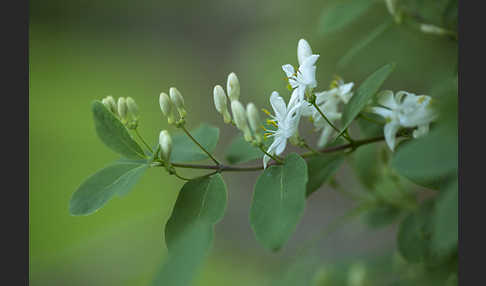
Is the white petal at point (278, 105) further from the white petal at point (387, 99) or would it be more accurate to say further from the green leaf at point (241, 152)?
the white petal at point (387, 99)

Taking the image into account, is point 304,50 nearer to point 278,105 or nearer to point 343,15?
point 278,105

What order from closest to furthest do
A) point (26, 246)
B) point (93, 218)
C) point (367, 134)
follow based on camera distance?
point (367, 134)
point (26, 246)
point (93, 218)

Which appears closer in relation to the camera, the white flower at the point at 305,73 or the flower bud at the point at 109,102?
the white flower at the point at 305,73

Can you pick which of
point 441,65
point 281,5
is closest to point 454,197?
point 441,65

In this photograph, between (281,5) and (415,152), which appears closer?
(415,152)

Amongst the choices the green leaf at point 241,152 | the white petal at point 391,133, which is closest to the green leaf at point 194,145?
the green leaf at point 241,152

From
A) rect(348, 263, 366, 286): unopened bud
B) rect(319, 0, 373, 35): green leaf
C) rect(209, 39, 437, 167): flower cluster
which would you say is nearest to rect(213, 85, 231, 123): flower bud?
rect(209, 39, 437, 167): flower cluster

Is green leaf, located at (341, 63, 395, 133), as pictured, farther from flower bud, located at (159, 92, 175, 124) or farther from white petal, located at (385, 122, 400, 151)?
flower bud, located at (159, 92, 175, 124)

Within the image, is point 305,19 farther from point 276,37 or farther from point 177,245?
point 177,245
